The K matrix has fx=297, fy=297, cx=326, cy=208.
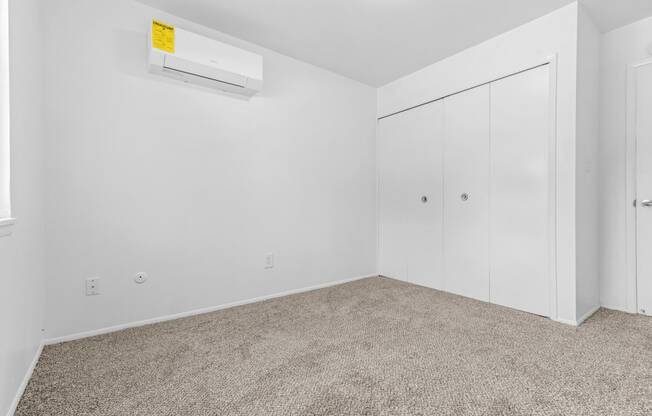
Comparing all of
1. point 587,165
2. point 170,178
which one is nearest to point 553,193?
point 587,165

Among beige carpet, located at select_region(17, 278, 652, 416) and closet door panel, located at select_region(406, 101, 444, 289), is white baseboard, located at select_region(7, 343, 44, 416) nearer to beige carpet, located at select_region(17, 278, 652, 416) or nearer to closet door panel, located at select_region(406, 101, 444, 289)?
beige carpet, located at select_region(17, 278, 652, 416)

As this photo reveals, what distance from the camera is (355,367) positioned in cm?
154

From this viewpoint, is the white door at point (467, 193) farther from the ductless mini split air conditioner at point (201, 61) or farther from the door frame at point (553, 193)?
the ductless mini split air conditioner at point (201, 61)

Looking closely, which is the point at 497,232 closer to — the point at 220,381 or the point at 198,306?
the point at 220,381

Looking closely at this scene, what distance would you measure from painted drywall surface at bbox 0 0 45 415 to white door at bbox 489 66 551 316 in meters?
2.98

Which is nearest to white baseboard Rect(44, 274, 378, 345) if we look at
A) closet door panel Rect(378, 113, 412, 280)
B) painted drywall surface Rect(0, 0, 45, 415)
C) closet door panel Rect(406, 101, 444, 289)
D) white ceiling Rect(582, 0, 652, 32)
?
painted drywall surface Rect(0, 0, 45, 415)

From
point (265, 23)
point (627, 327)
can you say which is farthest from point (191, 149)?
point (627, 327)

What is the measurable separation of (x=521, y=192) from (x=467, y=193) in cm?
45

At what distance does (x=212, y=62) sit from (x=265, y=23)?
545mm

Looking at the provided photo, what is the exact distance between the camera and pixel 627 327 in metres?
2.02

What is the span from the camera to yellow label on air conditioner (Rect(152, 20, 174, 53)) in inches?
77.5

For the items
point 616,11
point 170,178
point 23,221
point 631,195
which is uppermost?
point 616,11

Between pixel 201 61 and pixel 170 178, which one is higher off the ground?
pixel 201 61

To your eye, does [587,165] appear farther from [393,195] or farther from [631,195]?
[393,195]
